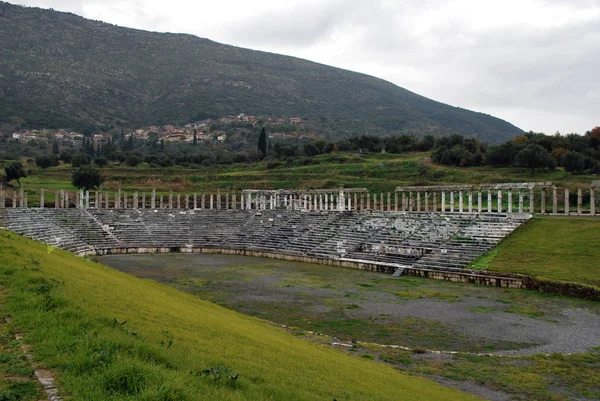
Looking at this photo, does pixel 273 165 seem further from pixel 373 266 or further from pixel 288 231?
pixel 373 266

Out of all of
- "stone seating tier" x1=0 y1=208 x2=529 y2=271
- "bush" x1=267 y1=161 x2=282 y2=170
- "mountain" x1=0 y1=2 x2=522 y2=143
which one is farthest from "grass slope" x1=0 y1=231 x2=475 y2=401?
"mountain" x1=0 y1=2 x2=522 y2=143

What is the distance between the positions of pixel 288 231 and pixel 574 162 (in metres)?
36.8

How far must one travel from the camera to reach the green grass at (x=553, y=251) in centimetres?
2714

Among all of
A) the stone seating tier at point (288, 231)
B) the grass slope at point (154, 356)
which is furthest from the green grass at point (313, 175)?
the grass slope at point (154, 356)

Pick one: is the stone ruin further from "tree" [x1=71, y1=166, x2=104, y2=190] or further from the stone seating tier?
"tree" [x1=71, y1=166, x2=104, y2=190]

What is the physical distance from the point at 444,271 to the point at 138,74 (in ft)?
601

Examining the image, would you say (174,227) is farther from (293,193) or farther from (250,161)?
(250,161)

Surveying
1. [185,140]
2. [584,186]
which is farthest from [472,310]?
[185,140]

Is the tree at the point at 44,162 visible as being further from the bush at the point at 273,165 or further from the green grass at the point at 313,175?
the bush at the point at 273,165

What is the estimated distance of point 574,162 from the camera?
59.4m

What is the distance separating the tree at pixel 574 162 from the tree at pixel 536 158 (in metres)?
1.83

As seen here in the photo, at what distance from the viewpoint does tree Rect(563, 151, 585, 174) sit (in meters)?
59.1

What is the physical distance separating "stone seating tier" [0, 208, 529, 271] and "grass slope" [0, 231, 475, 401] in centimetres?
2375

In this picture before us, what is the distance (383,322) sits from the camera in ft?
64.0
